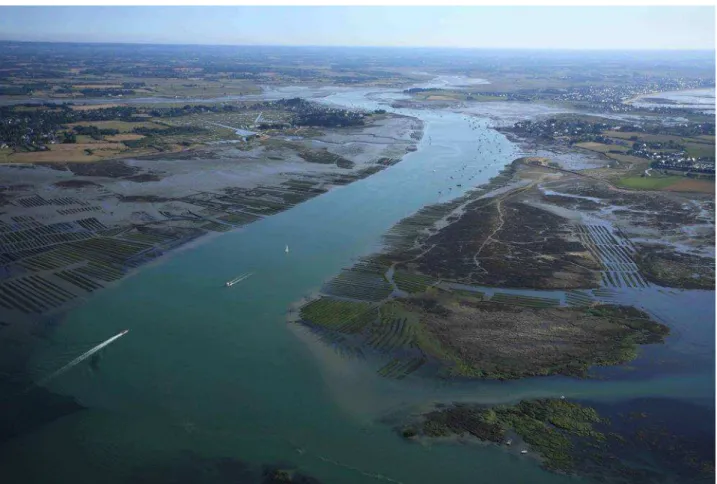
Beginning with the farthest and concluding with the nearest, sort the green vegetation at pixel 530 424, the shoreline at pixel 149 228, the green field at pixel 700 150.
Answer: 1. the green field at pixel 700 150
2. the shoreline at pixel 149 228
3. the green vegetation at pixel 530 424

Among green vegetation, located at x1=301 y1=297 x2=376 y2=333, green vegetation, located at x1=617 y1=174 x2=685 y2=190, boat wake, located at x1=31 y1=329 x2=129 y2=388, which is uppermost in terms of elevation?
green vegetation, located at x1=617 y1=174 x2=685 y2=190

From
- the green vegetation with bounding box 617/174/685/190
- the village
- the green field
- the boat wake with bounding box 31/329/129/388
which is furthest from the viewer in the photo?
the green field

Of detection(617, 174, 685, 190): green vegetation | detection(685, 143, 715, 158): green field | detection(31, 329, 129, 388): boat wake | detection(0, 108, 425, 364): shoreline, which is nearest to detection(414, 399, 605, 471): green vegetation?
detection(31, 329, 129, 388): boat wake

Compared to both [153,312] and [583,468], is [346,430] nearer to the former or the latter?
[583,468]

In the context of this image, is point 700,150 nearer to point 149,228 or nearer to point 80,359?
point 149,228

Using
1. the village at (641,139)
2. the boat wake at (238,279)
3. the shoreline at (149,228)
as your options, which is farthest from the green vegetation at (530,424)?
the village at (641,139)

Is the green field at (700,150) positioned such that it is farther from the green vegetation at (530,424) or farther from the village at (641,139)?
the green vegetation at (530,424)

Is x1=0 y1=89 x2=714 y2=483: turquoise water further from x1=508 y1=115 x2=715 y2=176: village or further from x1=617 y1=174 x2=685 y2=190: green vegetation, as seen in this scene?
x1=508 y1=115 x2=715 y2=176: village

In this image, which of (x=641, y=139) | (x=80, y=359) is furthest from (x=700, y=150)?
(x=80, y=359)

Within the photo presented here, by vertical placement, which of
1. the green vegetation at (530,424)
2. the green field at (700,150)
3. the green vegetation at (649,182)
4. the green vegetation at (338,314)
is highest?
the green field at (700,150)
